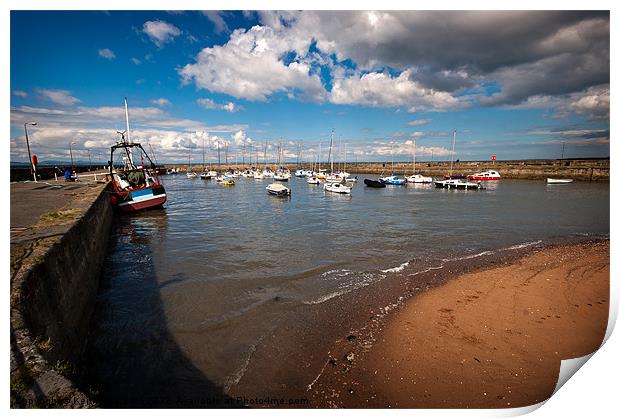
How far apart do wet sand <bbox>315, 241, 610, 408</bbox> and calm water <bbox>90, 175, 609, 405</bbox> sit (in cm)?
177

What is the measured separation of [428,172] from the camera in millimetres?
108250

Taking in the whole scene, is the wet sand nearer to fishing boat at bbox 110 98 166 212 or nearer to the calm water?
the calm water

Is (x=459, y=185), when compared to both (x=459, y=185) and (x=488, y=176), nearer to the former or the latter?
(x=459, y=185)

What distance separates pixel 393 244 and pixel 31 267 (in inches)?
621

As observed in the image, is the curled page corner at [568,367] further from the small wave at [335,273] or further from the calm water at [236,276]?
the small wave at [335,273]

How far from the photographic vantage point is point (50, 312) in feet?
17.5

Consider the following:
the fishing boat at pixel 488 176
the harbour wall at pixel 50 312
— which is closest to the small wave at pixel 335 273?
the harbour wall at pixel 50 312

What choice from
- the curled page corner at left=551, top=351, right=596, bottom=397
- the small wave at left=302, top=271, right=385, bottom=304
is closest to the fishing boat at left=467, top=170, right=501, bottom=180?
the small wave at left=302, top=271, right=385, bottom=304

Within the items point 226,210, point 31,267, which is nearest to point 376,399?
point 31,267

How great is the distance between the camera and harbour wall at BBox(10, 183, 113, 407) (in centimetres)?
319

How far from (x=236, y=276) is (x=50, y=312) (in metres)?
6.74

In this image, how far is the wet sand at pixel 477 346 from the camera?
17.7 ft

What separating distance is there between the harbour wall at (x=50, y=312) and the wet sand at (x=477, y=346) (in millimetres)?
4221
